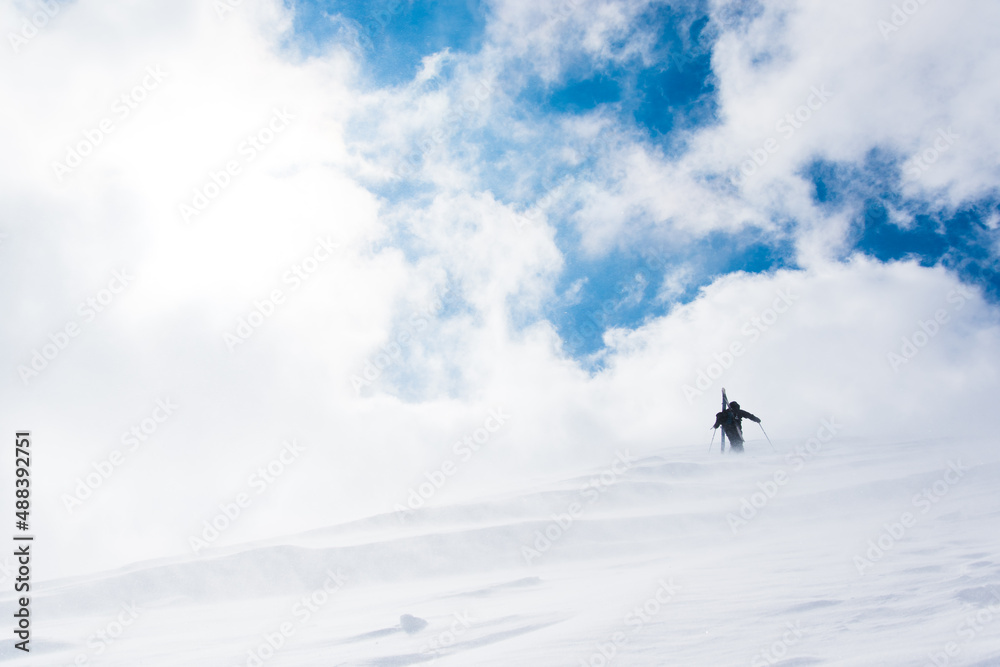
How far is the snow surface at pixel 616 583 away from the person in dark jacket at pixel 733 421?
2.70m

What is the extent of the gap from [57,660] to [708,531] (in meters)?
9.22

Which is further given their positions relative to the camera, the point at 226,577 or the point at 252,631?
the point at 226,577

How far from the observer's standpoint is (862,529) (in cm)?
839

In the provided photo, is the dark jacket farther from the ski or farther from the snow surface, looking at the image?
the snow surface

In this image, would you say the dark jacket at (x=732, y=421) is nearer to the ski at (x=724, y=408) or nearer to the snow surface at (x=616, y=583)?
the ski at (x=724, y=408)

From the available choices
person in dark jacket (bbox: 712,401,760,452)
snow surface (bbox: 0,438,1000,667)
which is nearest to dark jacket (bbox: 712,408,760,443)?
person in dark jacket (bbox: 712,401,760,452)

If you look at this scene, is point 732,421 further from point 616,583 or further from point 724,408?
point 616,583

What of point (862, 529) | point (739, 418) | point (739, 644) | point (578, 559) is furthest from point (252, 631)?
point (739, 418)

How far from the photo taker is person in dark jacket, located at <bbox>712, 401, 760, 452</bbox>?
16859 mm

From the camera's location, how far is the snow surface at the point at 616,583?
16.8ft

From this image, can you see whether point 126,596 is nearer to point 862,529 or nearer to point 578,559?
point 578,559

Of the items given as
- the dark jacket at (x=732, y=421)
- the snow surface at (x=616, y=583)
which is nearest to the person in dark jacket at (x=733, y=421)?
the dark jacket at (x=732, y=421)

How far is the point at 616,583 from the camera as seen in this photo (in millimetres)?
7551

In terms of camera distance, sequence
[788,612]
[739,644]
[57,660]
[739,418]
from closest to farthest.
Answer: [739,644], [788,612], [57,660], [739,418]
